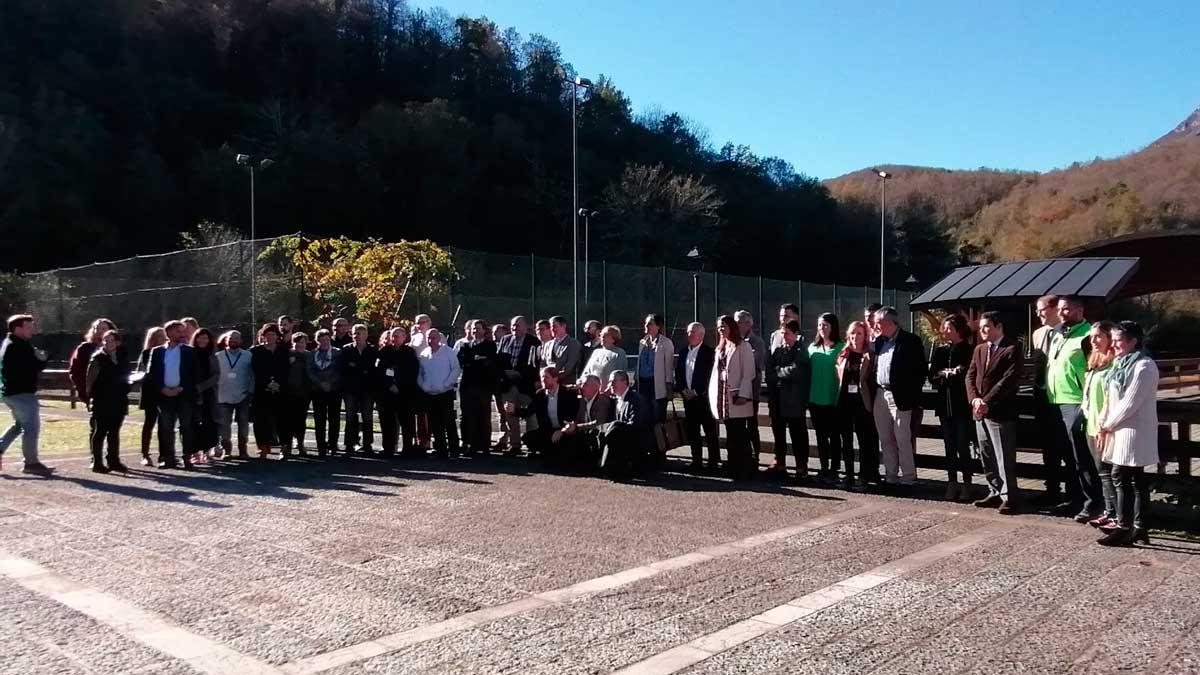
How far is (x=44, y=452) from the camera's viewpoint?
12984 millimetres

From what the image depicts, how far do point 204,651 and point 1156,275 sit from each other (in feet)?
48.1

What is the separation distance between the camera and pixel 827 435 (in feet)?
32.3

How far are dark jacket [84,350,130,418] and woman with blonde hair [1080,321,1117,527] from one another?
986 centimetres

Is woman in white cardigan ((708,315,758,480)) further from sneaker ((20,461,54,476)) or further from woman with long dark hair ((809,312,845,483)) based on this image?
sneaker ((20,461,54,476))

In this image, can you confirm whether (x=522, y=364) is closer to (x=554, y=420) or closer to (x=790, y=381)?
(x=554, y=420)

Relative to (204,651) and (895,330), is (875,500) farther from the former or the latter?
(204,651)

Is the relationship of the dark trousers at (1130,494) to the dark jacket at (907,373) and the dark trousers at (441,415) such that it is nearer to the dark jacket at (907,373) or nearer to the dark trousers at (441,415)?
the dark jacket at (907,373)

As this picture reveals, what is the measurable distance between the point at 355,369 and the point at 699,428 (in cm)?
450

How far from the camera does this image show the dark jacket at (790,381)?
32.3 feet

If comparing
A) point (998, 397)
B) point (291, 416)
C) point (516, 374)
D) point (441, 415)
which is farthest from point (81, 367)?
point (998, 397)

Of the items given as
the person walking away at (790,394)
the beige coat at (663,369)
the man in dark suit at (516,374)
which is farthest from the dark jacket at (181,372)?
the person walking away at (790,394)

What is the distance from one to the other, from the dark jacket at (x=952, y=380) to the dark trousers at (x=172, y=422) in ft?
27.5

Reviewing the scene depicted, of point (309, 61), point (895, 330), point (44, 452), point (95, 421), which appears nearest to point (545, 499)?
point (895, 330)

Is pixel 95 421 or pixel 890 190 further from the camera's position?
pixel 890 190
